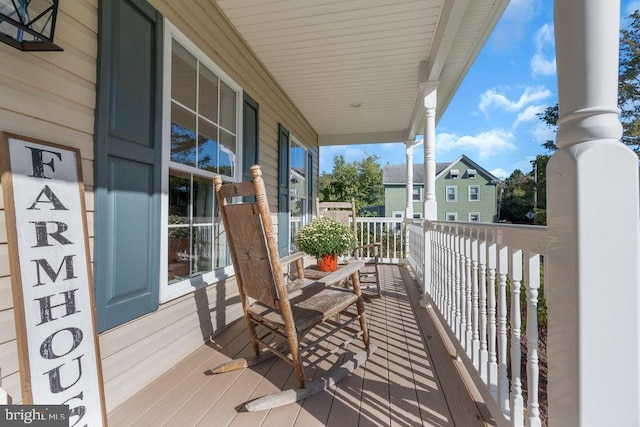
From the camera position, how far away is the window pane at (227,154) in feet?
8.82

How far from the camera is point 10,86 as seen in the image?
1.16 metres

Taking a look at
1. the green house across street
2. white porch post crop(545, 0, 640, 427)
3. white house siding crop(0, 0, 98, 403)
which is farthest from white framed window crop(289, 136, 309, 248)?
the green house across street

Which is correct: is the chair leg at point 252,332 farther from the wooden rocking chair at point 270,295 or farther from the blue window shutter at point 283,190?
the blue window shutter at point 283,190

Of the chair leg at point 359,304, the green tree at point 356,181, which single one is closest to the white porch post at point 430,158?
the chair leg at point 359,304

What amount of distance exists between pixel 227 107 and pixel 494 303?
2642mm

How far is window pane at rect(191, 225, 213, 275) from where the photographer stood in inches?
90.9

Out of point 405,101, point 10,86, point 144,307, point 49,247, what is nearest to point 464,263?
point 144,307

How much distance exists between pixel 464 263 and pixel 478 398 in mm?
752

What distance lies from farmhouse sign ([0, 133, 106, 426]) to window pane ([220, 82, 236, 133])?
5.00ft

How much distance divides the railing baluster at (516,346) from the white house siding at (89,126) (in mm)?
1905

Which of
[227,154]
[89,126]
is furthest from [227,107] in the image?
[89,126]

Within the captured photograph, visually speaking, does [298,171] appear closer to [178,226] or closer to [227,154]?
[227,154]

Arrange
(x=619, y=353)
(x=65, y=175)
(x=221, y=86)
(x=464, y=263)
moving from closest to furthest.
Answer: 1. (x=619, y=353)
2. (x=65, y=175)
3. (x=464, y=263)
4. (x=221, y=86)

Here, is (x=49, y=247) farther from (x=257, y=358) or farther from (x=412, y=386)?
(x=412, y=386)
